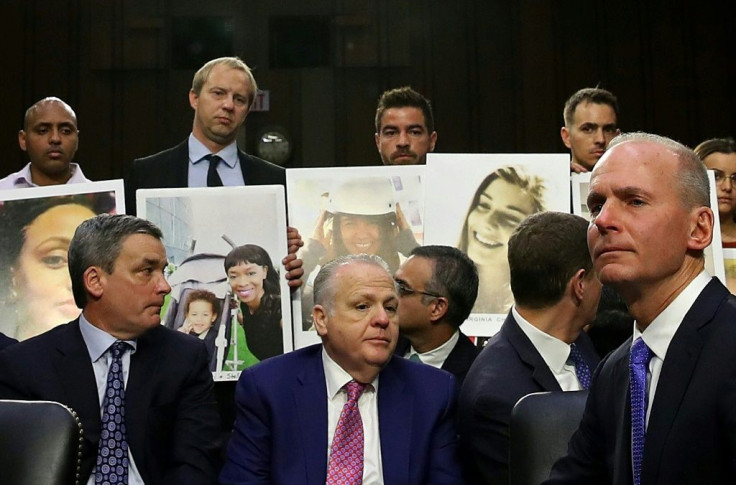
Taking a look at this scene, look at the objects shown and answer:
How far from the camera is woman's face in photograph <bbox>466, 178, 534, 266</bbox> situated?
135 inches

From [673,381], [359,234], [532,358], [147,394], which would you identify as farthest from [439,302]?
[673,381]

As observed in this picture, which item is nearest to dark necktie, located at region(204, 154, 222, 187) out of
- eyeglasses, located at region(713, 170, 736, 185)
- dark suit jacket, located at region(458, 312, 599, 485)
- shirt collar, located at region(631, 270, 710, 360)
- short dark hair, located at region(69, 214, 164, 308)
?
short dark hair, located at region(69, 214, 164, 308)

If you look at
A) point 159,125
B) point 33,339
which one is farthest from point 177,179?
point 159,125

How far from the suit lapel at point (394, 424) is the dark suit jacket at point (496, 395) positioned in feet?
0.46

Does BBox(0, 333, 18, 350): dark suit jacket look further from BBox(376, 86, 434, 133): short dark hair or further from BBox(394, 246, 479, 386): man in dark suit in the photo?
BBox(376, 86, 434, 133): short dark hair

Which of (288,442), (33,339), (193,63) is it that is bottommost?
(288,442)

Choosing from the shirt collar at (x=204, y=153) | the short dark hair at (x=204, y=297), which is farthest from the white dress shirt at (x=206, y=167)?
the short dark hair at (x=204, y=297)

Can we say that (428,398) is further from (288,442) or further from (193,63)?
(193,63)

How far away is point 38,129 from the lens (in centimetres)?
454

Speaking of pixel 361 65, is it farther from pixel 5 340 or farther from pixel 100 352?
pixel 100 352

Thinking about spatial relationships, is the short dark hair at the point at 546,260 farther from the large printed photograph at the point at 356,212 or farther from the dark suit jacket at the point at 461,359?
the large printed photograph at the point at 356,212

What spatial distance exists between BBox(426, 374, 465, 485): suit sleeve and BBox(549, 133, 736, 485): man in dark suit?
826 millimetres

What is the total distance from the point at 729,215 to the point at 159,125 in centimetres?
411

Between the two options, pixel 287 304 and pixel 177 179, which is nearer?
pixel 287 304
